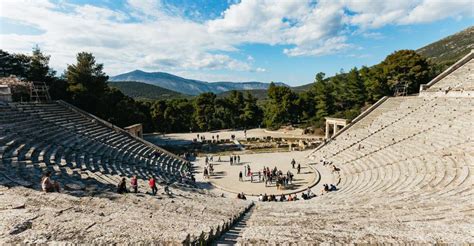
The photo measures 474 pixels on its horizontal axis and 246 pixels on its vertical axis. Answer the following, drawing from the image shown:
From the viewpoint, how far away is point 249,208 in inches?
445

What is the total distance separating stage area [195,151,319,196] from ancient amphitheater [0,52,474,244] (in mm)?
1758

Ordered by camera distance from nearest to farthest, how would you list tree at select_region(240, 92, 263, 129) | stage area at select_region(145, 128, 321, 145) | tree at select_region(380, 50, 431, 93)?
1. tree at select_region(380, 50, 431, 93)
2. stage area at select_region(145, 128, 321, 145)
3. tree at select_region(240, 92, 263, 129)

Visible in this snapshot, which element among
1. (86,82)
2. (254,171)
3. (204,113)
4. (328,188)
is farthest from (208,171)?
(204,113)

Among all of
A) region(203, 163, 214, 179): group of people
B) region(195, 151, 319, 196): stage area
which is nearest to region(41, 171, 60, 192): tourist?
region(195, 151, 319, 196): stage area

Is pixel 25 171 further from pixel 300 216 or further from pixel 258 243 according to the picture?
pixel 300 216

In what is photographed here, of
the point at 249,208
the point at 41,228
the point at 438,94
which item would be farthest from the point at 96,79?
the point at 438,94

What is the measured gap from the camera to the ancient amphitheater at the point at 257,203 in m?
5.46

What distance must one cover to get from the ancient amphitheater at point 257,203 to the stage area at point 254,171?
69.2 inches

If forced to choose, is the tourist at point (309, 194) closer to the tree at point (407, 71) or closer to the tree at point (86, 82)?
the tree at point (86, 82)

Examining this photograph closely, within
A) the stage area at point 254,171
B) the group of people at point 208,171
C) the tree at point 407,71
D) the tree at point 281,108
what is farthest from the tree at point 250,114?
the group of people at point 208,171

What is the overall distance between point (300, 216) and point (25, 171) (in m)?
9.93

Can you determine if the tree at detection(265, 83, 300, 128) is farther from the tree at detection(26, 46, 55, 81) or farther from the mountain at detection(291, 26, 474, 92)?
the mountain at detection(291, 26, 474, 92)

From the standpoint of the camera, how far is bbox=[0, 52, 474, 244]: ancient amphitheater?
5.46 m

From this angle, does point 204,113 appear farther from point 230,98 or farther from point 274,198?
point 274,198
